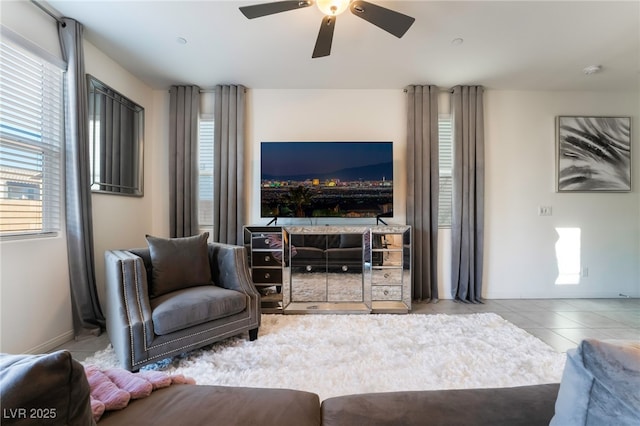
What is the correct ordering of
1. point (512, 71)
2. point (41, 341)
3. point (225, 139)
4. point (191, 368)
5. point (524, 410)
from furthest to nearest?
point (225, 139), point (512, 71), point (41, 341), point (191, 368), point (524, 410)

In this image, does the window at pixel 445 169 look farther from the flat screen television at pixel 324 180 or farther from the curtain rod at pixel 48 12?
the curtain rod at pixel 48 12


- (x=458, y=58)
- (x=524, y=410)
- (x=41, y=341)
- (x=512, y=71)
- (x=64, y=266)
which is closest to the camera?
(x=524, y=410)

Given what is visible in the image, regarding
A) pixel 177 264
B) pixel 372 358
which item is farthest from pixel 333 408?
pixel 177 264

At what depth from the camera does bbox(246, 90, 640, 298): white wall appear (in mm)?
3219

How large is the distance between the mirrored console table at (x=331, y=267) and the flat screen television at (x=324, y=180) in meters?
0.31

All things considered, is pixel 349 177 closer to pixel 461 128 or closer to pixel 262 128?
pixel 262 128

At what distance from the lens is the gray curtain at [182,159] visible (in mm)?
3119

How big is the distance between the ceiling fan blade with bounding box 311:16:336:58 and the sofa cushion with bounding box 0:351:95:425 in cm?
205

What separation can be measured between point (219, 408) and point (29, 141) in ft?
7.98

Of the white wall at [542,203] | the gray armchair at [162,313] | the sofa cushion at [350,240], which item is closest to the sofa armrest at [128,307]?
the gray armchair at [162,313]

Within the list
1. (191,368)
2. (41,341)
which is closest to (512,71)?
(191,368)

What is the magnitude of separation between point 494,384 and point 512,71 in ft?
10.0

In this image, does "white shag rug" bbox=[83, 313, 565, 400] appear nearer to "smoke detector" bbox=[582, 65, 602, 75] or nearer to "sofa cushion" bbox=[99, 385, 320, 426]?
"sofa cushion" bbox=[99, 385, 320, 426]

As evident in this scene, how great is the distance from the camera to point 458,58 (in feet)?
8.44
